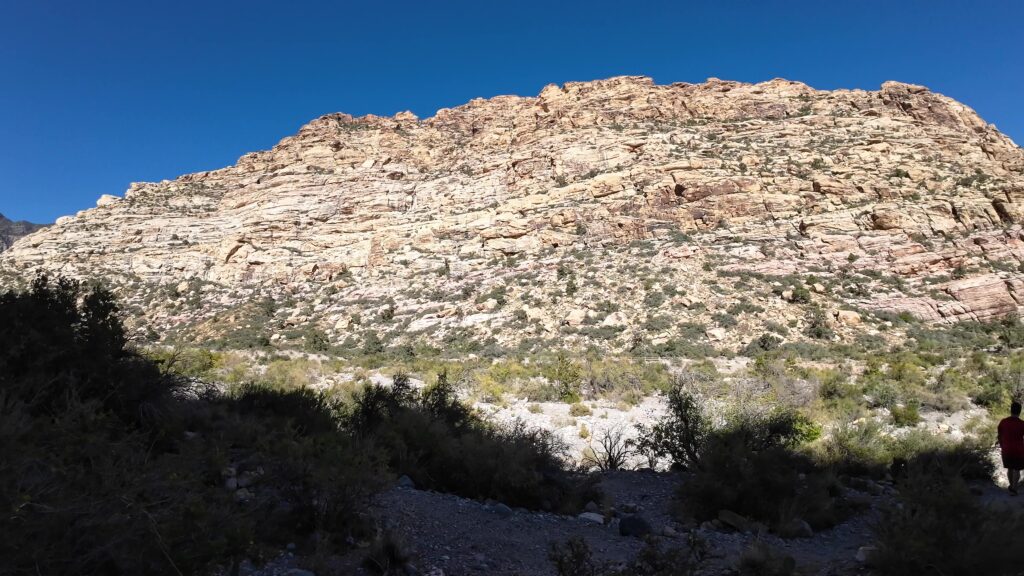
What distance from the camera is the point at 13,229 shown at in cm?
7312

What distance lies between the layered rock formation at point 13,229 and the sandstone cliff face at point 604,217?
42.6 metres

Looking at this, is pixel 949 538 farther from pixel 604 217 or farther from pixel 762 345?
pixel 604 217

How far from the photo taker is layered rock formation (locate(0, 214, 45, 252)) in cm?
6856

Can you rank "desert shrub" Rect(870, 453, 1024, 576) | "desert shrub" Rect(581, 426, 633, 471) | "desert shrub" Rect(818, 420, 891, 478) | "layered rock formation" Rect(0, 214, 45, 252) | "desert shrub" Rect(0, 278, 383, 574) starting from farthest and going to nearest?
"layered rock formation" Rect(0, 214, 45, 252), "desert shrub" Rect(581, 426, 633, 471), "desert shrub" Rect(818, 420, 891, 478), "desert shrub" Rect(870, 453, 1024, 576), "desert shrub" Rect(0, 278, 383, 574)

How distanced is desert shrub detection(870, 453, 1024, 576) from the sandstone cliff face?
1821 centimetres

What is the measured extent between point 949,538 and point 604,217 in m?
29.4

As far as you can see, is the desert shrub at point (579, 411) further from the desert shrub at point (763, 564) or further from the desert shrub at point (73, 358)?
the desert shrub at point (73, 358)

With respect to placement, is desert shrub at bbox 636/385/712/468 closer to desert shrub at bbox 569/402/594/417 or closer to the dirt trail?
the dirt trail

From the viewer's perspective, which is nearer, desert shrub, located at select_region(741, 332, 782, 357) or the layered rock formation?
desert shrub, located at select_region(741, 332, 782, 357)

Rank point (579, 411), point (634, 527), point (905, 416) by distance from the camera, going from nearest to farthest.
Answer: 1. point (634, 527)
2. point (905, 416)
3. point (579, 411)

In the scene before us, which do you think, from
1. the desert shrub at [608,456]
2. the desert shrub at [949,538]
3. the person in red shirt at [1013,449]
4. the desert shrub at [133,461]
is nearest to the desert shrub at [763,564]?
the desert shrub at [949,538]

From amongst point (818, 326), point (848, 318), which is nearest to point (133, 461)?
point (818, 326)

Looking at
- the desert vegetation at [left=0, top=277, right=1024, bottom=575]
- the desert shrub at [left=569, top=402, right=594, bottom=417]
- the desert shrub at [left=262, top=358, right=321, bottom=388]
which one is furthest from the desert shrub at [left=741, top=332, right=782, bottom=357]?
the desert shrub at [left=262, top=358, right=321, bottom=388]

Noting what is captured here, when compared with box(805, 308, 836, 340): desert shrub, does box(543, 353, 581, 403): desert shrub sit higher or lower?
lower
